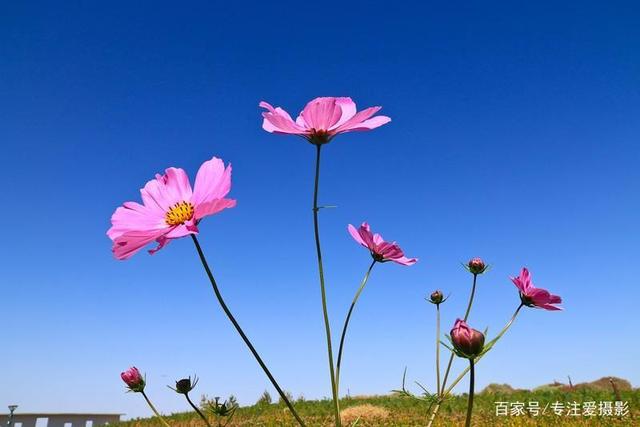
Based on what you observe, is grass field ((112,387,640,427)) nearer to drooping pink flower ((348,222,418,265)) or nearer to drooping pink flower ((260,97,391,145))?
drooping pink flower ((348,222,418,265))

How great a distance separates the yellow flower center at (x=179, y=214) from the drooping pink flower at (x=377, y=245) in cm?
61

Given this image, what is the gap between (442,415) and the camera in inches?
277

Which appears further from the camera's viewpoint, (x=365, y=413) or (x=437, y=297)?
(x=365, y=413)

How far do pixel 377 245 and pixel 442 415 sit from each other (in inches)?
241

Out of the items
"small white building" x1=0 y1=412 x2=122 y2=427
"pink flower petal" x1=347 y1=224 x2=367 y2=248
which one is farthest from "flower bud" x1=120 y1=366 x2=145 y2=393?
"small white building" x1=0 y1=412 x2=122 y2=427

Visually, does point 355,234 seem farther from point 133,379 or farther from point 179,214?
point 133,379

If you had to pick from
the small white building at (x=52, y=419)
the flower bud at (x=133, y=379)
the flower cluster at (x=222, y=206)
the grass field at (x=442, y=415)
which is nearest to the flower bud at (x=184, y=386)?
the flower bud at (x=133, y=379)

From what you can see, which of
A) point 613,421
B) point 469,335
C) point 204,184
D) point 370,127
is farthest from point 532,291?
point 613,421

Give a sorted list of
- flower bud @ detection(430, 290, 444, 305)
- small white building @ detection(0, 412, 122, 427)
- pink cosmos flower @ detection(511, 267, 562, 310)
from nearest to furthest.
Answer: pink cosmos flower @ detection(511, 267, 562, 310) → flower bud @ detection(430, 290, 444, 305) → small white building @ detection(0, 412, 122, 427)

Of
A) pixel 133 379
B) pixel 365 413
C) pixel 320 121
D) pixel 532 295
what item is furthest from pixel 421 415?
pixel 320 121

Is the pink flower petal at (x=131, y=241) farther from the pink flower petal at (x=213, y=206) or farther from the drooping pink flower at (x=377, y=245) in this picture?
the drooping pink flower at (x=377, y=245)

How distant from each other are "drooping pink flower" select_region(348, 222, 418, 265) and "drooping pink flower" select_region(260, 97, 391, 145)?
457 mm

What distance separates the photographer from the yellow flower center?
3.48ft

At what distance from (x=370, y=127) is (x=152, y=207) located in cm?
50
